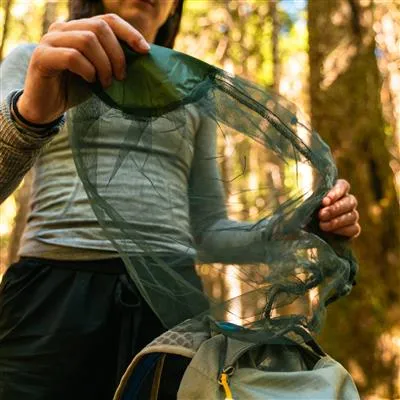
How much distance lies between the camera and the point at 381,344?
2.63 m

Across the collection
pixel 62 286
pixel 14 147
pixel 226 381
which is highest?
pixel 14 147

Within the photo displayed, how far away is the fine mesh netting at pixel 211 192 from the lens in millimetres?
1010

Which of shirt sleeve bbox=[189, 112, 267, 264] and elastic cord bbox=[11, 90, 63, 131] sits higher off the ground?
elastic cord bbox=[11, 90, 63, 131]

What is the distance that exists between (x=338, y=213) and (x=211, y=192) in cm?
27

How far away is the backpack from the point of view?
0.85m

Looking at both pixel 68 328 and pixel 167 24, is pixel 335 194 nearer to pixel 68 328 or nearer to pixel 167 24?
pixel 68 328

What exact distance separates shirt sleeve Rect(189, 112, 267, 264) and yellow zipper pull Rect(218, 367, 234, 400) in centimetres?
29

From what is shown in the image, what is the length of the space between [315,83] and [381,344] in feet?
4.36

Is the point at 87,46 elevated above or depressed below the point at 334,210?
above

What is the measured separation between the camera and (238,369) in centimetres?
90

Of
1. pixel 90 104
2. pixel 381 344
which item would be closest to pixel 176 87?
pixel 90 104

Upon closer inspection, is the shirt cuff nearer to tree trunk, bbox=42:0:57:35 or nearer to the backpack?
the backpack

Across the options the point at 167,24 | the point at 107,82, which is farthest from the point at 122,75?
the point at 167,24

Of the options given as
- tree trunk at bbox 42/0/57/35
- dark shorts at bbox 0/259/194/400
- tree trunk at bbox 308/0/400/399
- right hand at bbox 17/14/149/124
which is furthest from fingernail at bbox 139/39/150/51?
tree trunk at bbox 42/0/57/35
